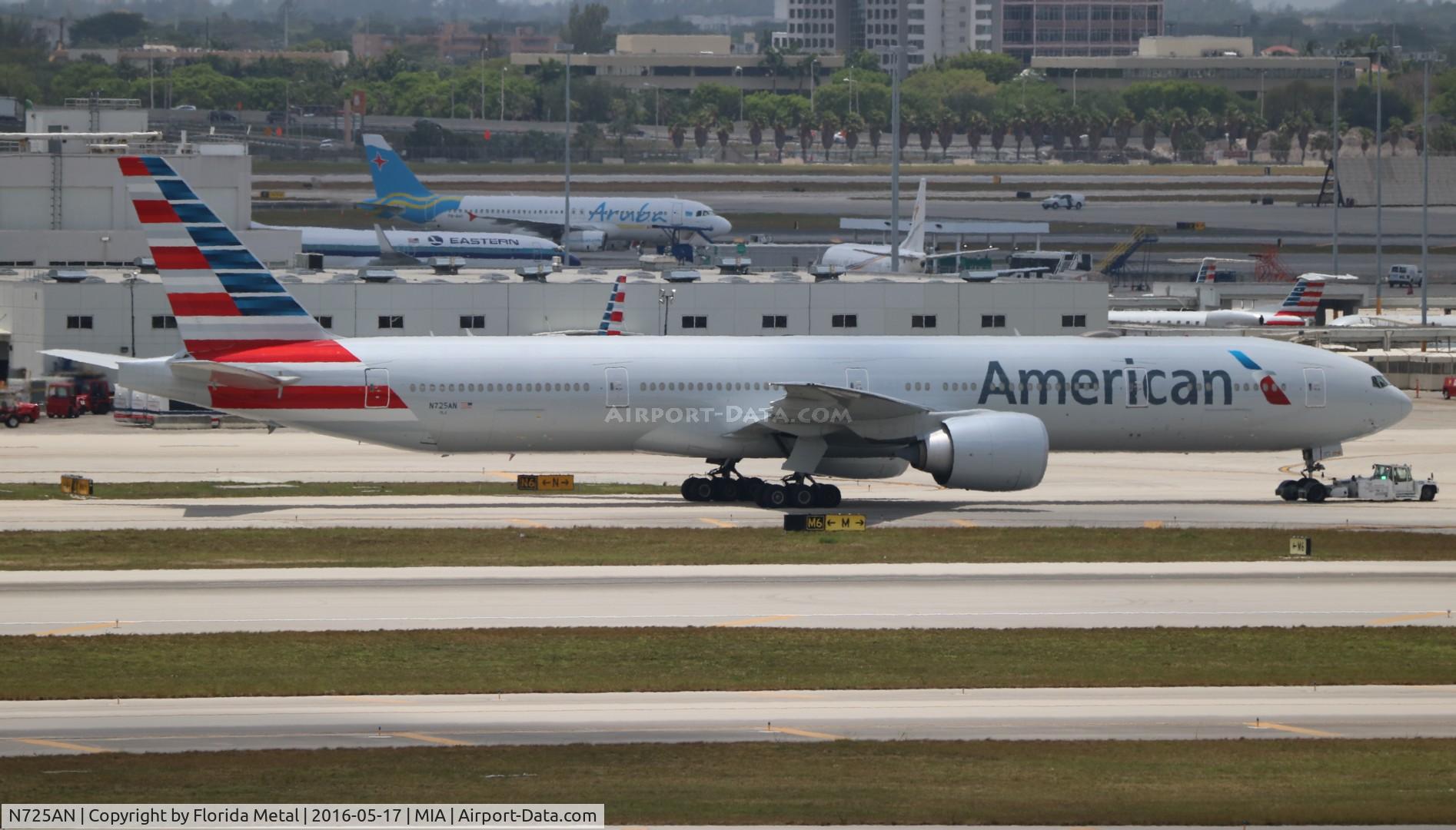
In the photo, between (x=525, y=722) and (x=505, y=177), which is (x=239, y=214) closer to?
(x=525, y=722)

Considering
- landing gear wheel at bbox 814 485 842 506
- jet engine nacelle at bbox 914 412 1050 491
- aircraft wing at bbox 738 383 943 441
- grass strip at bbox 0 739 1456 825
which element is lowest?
grass strip at bbox 0 739 1456 825

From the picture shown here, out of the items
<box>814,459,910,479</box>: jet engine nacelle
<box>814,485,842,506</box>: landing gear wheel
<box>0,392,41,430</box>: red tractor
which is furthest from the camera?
<box>0,392,41,430</box>: red tractor

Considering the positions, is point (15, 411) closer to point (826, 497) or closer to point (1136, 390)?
point (826, 497)

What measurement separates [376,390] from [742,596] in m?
15.6

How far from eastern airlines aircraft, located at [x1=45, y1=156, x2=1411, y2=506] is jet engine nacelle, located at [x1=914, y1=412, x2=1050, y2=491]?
41 mm

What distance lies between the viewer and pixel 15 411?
228 feet

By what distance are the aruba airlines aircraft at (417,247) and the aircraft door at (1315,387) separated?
66263mm

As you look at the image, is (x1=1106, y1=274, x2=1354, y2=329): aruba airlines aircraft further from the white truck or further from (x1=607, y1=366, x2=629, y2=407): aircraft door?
(x1=607, y1=366, x2=629, y2=407): aircraft door

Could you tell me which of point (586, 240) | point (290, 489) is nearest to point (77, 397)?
point (290, 489)

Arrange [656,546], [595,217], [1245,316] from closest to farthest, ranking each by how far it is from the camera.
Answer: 1. [656,546]
2. [1245,316]
3. [595,217]

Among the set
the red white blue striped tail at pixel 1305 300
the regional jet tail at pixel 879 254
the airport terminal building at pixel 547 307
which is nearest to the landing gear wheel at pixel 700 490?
the airport terminal building at pixel 547 307

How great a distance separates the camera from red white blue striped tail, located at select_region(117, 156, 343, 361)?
46.0 metres

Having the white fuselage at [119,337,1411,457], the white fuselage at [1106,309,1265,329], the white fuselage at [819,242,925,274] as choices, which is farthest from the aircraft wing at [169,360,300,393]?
the white fuselage at [819,242,925,274]

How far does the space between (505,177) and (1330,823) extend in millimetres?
177881
